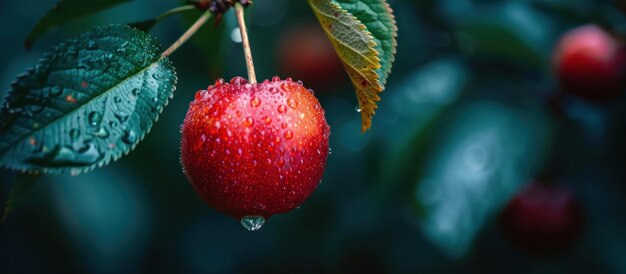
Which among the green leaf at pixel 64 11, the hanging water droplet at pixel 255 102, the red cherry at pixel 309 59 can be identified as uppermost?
the green leaf at pixel 64 11

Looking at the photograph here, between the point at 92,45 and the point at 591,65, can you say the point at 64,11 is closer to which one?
the point at 92,45

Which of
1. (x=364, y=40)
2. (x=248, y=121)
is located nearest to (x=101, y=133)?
(x=248, y=121)

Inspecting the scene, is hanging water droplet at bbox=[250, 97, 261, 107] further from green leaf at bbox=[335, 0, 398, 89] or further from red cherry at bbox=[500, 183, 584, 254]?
red cherry at bbox=[500, 183, 584, 254]

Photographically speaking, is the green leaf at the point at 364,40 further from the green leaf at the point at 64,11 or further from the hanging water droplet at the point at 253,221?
the green leaf at the point at 64,11

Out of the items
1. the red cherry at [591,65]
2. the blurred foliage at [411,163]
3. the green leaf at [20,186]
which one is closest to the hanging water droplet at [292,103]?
the green leaf at [20,186]

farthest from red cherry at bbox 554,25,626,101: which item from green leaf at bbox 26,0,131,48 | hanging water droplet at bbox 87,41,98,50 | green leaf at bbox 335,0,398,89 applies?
hanging water droplet at bbox 87,41,98,50

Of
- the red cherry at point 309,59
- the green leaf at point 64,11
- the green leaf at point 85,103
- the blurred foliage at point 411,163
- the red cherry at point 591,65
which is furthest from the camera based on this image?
the red cherry at point 309,59
